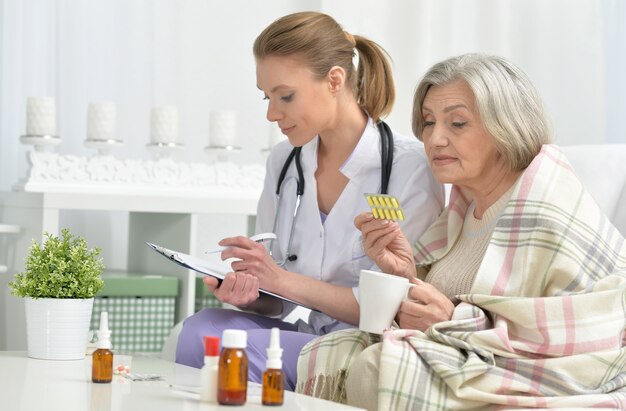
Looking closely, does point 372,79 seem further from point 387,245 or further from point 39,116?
point 39,116

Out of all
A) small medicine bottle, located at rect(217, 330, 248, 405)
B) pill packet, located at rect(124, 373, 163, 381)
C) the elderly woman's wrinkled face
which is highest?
the elderly woman's wrinkled face

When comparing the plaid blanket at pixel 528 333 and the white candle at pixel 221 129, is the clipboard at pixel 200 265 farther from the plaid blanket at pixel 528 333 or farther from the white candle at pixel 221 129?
the white candle at pixel 221 129

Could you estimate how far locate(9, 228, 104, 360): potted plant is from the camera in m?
1.95

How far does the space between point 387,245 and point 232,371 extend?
2.23 feet

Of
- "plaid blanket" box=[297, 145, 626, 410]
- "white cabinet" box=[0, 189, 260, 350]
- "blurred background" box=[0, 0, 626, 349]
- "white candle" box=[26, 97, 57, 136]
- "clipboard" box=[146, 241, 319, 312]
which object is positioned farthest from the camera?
"blurred background" box=[0, 0, 626, 349]

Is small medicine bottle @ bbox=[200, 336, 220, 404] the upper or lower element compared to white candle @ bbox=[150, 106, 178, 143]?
lower

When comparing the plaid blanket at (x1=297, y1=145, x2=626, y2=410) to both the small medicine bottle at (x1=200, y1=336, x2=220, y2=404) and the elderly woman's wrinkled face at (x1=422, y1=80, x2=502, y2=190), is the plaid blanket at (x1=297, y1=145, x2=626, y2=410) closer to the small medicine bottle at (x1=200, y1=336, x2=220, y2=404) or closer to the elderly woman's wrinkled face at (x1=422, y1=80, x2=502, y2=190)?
the elderly woman's wrinkled face at (x1=422, y1=80, x2=502, y2=190)

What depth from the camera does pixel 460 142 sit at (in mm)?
1987

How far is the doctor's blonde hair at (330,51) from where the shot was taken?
7.45ft

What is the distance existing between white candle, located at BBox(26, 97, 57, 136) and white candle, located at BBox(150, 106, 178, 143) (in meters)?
0.37

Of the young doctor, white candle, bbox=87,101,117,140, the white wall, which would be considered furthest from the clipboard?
the white wall

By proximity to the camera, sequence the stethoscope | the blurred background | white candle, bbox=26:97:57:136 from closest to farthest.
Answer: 1. the stethoscope
2. white candle, bbox=26:97:57:136
3. the blurred background

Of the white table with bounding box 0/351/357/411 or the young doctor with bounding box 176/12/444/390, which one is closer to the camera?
the white table with bounding box 0/351/357/411

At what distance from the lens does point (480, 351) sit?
1694mm
